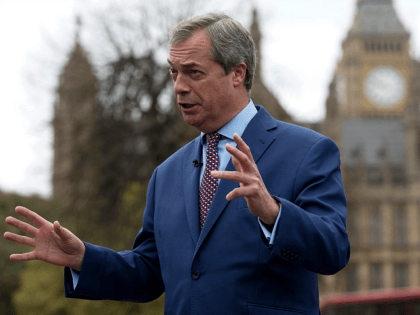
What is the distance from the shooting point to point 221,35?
2.28 m

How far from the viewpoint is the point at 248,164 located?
5.81 feet

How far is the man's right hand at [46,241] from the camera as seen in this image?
2262 mm

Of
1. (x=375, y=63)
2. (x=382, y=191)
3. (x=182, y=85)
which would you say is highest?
(x=182, y=85)

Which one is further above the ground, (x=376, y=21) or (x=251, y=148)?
(x=376, y=21)

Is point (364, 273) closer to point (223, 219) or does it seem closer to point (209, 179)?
point (209, 179)

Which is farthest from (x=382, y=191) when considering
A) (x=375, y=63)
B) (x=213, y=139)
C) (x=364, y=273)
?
(x=213, y=139)

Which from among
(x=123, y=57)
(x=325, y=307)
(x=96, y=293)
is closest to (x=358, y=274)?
(x=123, y=57)

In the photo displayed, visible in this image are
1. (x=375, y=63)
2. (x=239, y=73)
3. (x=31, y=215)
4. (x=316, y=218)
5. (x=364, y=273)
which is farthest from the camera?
(x=375, y=63)

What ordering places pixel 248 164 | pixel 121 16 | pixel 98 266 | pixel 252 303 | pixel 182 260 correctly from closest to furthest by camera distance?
pixel 248 164
pixel 252 303
pixel 182 260
pixel 98 266
pixel 121 16

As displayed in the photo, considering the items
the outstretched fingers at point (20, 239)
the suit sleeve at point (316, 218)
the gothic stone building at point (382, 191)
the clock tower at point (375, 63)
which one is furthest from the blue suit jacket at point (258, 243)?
the clock tower at point (375, 63)

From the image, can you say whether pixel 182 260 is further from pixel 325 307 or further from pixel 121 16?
pixel 121 16

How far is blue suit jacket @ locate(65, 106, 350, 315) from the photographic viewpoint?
1.89m

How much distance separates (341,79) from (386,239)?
143 ft

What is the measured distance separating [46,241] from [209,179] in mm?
705
